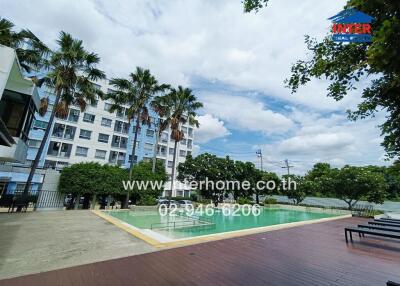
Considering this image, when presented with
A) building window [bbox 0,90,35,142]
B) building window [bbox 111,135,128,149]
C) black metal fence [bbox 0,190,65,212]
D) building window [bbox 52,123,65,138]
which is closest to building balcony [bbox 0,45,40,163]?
building window [bbox 0,90,35,142]

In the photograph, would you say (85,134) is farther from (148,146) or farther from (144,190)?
(144,190)

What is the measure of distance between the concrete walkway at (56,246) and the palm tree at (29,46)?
10.6 meters

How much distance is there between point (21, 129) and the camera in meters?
11.3

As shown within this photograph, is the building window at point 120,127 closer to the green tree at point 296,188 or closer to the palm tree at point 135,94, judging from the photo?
the palm tree at point 135,94

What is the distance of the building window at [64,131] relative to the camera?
110 ft

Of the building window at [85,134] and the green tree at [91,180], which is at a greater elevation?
the building window at [85,134]

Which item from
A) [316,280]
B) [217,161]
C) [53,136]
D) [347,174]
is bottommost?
[316,280]

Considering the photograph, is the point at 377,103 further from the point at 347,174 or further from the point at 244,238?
the point at 347,174

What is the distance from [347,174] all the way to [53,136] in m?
40.7

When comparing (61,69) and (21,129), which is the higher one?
(61,69)

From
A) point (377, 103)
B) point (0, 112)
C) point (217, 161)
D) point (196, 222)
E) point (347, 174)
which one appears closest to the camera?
point (377, 103)

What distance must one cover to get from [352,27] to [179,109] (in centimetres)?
2001

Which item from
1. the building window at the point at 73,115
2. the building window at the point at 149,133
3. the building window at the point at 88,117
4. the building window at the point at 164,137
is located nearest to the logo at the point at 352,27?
the building window at the point at 73,115

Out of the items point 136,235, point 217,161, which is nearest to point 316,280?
point 136,235
